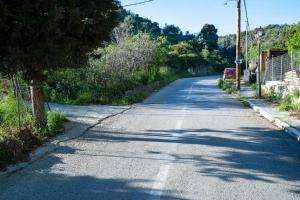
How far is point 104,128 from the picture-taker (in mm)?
13125

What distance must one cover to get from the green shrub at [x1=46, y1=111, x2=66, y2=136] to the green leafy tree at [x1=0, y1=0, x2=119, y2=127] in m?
1.82

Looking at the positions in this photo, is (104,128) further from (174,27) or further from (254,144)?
(174,27)

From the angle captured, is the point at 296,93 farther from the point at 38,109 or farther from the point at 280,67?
the point at 38,109

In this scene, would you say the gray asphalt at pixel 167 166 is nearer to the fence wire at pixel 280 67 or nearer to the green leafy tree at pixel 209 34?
the fence wire at pixel 280 67

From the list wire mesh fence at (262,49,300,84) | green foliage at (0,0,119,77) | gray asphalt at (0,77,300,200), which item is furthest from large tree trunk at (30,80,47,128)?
wire mesh fence at (262,49,300,84)

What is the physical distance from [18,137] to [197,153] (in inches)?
150

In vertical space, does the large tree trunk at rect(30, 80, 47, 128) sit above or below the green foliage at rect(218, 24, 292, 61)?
below

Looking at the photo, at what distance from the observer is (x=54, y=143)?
10.4 meters

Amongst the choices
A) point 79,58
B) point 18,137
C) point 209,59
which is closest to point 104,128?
point 79,58

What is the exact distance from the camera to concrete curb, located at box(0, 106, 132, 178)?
25.9ft

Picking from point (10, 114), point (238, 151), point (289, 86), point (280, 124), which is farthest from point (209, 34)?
point (238, 151)

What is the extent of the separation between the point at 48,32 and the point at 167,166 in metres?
3.28

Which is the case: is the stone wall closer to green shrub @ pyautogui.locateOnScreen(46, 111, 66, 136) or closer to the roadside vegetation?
the roadside vegetation

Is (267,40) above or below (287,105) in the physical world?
above
